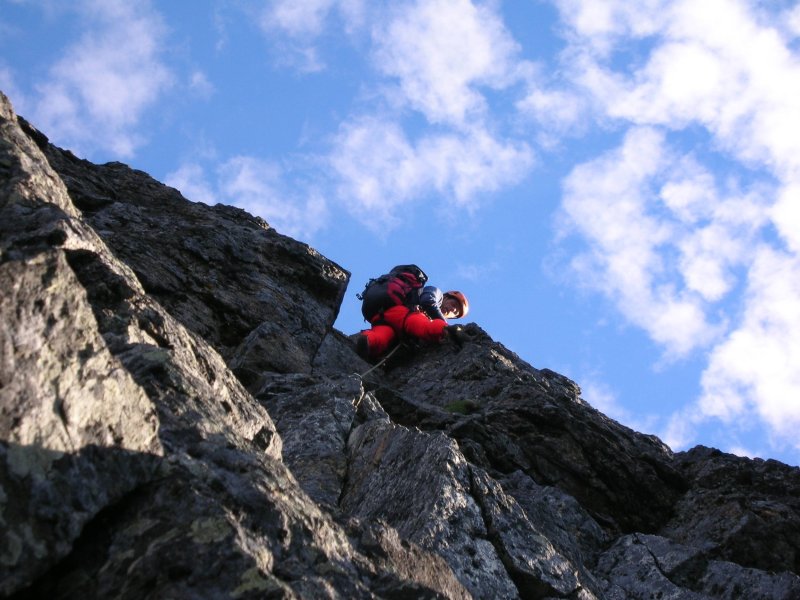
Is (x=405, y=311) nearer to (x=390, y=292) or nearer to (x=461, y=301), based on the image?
(x=390, y=292)

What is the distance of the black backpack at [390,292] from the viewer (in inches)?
955

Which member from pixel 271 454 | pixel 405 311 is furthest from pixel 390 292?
pixel 271 454

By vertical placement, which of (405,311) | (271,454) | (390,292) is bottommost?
(271,454)

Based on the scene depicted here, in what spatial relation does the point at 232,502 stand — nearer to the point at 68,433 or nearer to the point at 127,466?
the point at 127,466

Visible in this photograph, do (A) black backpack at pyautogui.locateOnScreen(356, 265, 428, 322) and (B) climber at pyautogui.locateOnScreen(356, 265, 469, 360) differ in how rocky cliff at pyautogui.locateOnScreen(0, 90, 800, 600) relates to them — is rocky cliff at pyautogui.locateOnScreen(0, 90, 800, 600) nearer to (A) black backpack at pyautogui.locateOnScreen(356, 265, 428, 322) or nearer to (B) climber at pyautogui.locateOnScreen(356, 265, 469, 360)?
(B) climber at pyautogui.locateOnScreen(356, 265, 469, 360)

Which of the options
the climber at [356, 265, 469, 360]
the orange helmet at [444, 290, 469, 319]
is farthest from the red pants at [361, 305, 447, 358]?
the orange helmet at [444, 290, 469, 319]

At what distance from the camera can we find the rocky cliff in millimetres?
5074

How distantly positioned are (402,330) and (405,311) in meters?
0.69

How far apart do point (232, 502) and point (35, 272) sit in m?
1.98

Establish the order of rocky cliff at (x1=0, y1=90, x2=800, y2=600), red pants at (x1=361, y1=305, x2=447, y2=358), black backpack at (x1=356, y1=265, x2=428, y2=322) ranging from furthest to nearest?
black backpack at (x1=356, y1=265, x2=428, y2=322), red pants at (x1=361, y1=305, x2=447, y2=358), rocky cliff at (x1=0, y1=90, x2=800, y2=600)

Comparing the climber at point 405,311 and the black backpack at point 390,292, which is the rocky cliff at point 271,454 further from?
the black backpack at point 390,292

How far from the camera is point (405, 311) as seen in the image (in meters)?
23.3

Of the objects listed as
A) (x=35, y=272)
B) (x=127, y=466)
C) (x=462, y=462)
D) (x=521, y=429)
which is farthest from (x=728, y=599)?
(x=35, y=272)

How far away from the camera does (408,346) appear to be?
22641 millimetres
